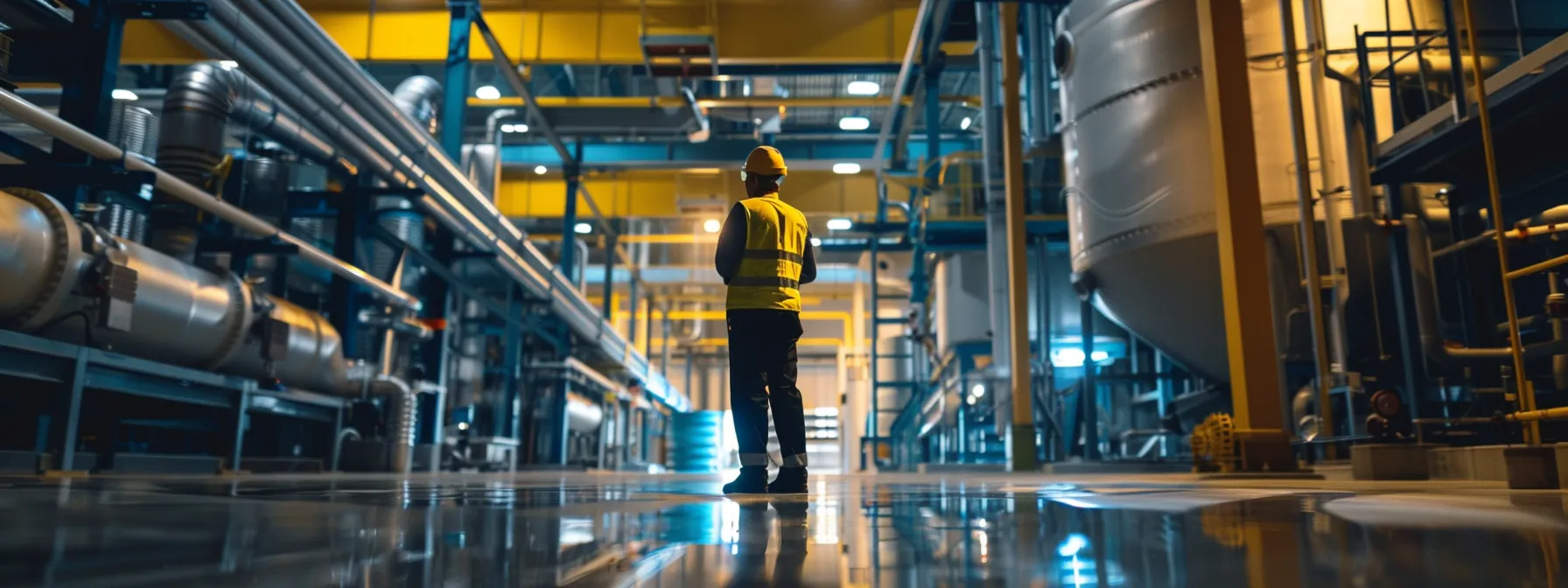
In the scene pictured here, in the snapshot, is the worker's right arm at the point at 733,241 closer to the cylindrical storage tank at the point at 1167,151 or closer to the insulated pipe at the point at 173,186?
the insulated pipe at the point at 173,186

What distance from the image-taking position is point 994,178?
913 centimetres

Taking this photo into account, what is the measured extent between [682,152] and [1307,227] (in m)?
9.17

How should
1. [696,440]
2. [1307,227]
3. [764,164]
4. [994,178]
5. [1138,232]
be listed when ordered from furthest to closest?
1. [696,440]
2. [994,178]
3. [1138,232]
4. [1307,227]
5. [764,164]

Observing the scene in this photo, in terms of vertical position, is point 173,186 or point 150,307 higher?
point 173,186

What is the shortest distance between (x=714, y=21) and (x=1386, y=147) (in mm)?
5494

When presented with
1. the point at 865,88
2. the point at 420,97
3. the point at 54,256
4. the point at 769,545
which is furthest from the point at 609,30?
the point at 769,545

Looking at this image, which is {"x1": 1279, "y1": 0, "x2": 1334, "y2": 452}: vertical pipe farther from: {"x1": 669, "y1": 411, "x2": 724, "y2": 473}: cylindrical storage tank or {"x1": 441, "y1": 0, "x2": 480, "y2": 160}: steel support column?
{"x1": 669, "y1": 411, "x2": 724, "y2": 473}: cylindrical storage tank

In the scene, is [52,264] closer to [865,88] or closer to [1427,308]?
[1427,308]

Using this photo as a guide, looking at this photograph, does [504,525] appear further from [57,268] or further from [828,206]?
[828,206]

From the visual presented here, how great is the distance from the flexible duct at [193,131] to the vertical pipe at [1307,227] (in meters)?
5.65

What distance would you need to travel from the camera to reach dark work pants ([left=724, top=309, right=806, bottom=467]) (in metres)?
3.29

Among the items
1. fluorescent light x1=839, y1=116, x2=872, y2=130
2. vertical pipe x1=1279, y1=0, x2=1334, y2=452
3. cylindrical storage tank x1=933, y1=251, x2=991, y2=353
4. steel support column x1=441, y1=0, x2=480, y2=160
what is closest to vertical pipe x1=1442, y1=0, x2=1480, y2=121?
vertical pipe x1=1279, y1=0, x2=1334, y2=452

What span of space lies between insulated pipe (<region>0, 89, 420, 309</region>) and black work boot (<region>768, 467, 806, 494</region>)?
2980 millimetres

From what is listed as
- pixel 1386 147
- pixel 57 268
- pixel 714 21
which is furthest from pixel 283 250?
pixel 1386 147
